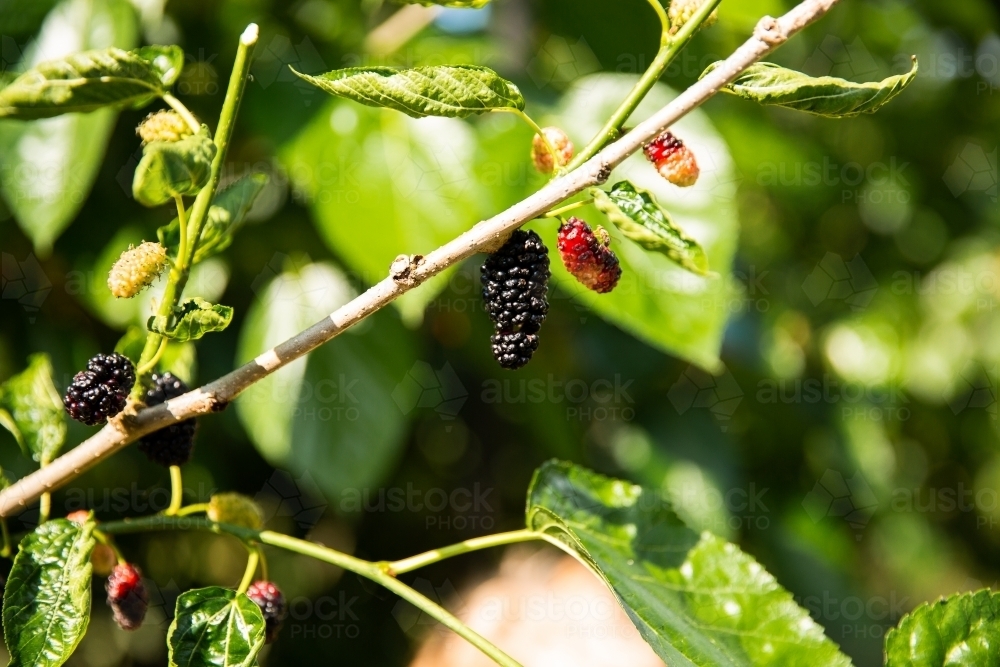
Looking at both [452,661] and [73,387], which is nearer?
[73,387]

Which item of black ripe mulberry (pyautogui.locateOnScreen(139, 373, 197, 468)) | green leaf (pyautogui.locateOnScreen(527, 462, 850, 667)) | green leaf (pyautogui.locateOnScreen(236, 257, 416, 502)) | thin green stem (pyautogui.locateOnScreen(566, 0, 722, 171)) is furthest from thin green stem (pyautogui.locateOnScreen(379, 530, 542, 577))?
green leaf (pyautogui.locateOnScreen(236, 257, 416, 502))

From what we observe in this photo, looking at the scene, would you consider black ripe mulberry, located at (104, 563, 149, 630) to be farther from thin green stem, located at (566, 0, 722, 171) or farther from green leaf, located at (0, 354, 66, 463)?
thin green stem, located at (566, 0, 722, 171)

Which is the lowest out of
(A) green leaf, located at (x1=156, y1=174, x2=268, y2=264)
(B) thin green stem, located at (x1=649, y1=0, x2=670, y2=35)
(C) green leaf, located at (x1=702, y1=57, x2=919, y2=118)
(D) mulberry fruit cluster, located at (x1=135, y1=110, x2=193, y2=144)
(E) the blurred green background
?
(E) the blurred green background

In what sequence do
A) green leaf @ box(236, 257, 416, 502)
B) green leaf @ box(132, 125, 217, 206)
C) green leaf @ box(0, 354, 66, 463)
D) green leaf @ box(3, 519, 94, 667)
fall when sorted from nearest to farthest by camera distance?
green leaf @ box(132, 125, 217, 206)
green leaf @ box(3, 519, 94, 667)
green leaf @ box(0, 354, 66, 463)
green leaf @ box(236, 257, 416, 502)

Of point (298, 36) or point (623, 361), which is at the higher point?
point (298, 36)

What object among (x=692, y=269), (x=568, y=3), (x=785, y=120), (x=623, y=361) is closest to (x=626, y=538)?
(x=692, y=269)

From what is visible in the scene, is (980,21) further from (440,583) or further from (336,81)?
(336,81)
